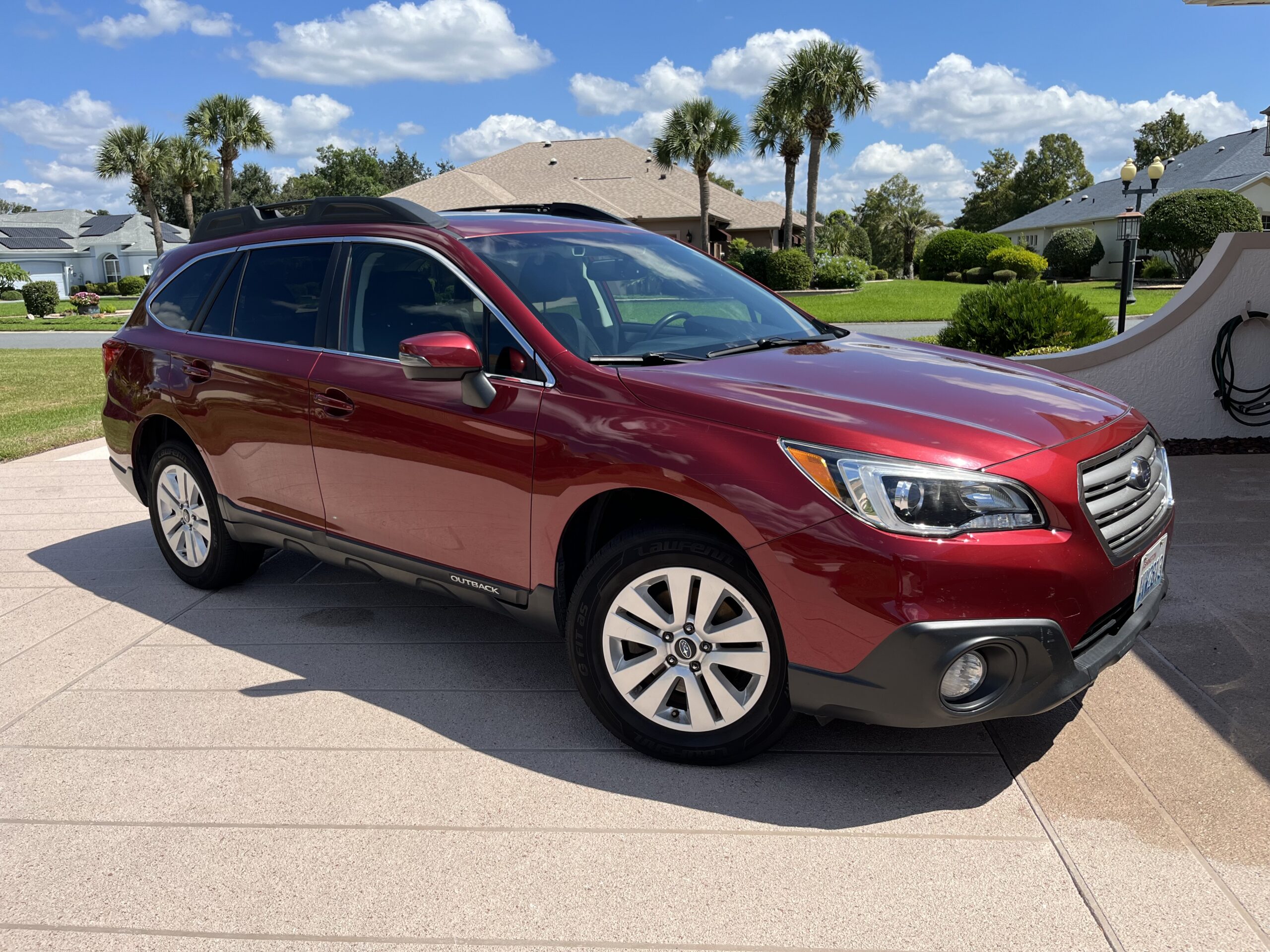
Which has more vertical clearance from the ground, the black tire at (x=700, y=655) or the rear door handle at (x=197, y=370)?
the rear door handle at (x=197, y=370)

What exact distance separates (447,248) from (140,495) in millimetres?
2793

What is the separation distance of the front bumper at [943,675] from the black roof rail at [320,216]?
2.45 metres

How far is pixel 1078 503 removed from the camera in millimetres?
3027

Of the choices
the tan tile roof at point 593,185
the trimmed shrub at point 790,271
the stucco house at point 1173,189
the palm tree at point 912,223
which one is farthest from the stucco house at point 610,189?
the palm tree at point 912,223

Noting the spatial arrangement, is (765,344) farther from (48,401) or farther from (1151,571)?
(48,401)

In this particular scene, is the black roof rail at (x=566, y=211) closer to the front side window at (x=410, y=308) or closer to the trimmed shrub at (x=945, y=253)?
the front side window at (x=410, y=308)

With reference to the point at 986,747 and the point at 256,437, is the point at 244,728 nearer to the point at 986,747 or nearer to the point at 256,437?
the point at 256,437

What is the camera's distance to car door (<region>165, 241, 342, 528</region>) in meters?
4.44

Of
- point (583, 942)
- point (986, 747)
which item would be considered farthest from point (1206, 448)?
point (583, 942)

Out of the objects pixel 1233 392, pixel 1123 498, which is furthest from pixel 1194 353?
pixel 1123 498

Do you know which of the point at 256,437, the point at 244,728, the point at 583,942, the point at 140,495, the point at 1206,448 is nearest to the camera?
the point at 583,942

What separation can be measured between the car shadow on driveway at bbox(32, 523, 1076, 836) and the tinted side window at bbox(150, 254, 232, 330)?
4.86 ft

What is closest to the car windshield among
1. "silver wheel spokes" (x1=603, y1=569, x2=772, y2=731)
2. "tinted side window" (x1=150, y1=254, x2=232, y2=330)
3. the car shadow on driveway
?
"silver wheel spokes" (x1=603, y1=569, x2=772, y2=731)

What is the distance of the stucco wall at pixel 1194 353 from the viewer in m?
8.13
